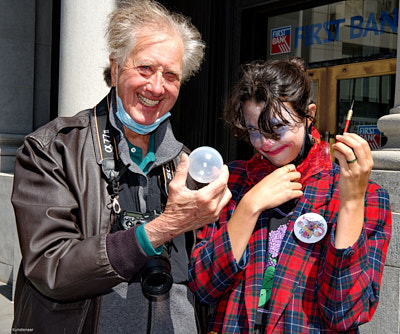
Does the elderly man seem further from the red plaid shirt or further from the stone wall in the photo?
the stone wall

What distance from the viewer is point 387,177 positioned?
3396 mm

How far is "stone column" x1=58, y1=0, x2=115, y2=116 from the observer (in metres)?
5.17

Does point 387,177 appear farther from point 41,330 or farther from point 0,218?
point 0,218

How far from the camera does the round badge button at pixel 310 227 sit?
6.46 feet

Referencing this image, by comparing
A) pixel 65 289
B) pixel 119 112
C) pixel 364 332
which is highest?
pixel 119 112

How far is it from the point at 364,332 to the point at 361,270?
1.88 m

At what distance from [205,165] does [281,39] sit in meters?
5.99

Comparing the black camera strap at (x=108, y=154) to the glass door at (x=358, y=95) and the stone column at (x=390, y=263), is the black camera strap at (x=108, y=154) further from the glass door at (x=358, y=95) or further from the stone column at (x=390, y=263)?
the glass door at (x=358, y=95)

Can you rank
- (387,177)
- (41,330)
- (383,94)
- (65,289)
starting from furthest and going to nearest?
(383,94), (387,177), (41,330), (65,289)

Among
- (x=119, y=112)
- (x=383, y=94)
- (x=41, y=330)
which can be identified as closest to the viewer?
(x=41, y=330)

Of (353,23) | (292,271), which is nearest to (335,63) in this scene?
(353,23)

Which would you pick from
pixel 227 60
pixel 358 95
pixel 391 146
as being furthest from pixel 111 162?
pixel 227 60

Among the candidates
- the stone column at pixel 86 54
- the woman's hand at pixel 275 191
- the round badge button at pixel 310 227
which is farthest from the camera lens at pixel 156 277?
the stone column at pixel 86 54

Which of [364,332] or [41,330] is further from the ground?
[41,330]
